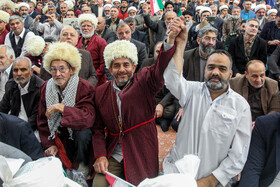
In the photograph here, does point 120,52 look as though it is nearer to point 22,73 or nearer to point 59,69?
point 59,69

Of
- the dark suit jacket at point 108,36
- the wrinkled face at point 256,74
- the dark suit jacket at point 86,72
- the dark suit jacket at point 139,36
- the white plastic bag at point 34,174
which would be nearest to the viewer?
the white plastic bag at point 34,174

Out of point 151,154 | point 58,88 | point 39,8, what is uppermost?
point 39,8

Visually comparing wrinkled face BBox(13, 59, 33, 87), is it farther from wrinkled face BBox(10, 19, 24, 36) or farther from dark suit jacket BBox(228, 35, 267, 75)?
dark suit jacket BBox(228, 35, 267, 75)

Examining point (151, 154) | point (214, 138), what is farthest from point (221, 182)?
point (151, 154)

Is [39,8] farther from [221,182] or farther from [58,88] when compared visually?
[221,182]

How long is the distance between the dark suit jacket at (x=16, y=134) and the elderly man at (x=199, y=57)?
8.02 feet

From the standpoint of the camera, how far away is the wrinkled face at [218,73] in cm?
244

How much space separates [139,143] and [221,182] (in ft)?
2.76

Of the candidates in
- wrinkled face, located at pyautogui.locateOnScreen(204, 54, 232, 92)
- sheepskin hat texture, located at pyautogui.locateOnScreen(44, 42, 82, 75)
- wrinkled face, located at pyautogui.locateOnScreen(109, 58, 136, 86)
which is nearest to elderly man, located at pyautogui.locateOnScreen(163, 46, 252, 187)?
wrinkled face, located at pyautogui.locateOnScreen(204, 54, 232, 92)

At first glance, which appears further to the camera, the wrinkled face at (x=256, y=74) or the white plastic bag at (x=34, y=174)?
the wrinkled face at (x=256, y=74)

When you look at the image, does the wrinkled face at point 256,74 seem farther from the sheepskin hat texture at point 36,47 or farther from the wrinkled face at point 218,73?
the sheepskin hat texture at point 36,47

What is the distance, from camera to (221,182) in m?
2.37

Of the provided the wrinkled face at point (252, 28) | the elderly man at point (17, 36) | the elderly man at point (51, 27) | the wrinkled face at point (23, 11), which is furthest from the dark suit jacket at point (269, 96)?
the wrinkled face at point (23, 11)

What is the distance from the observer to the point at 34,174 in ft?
3.85
